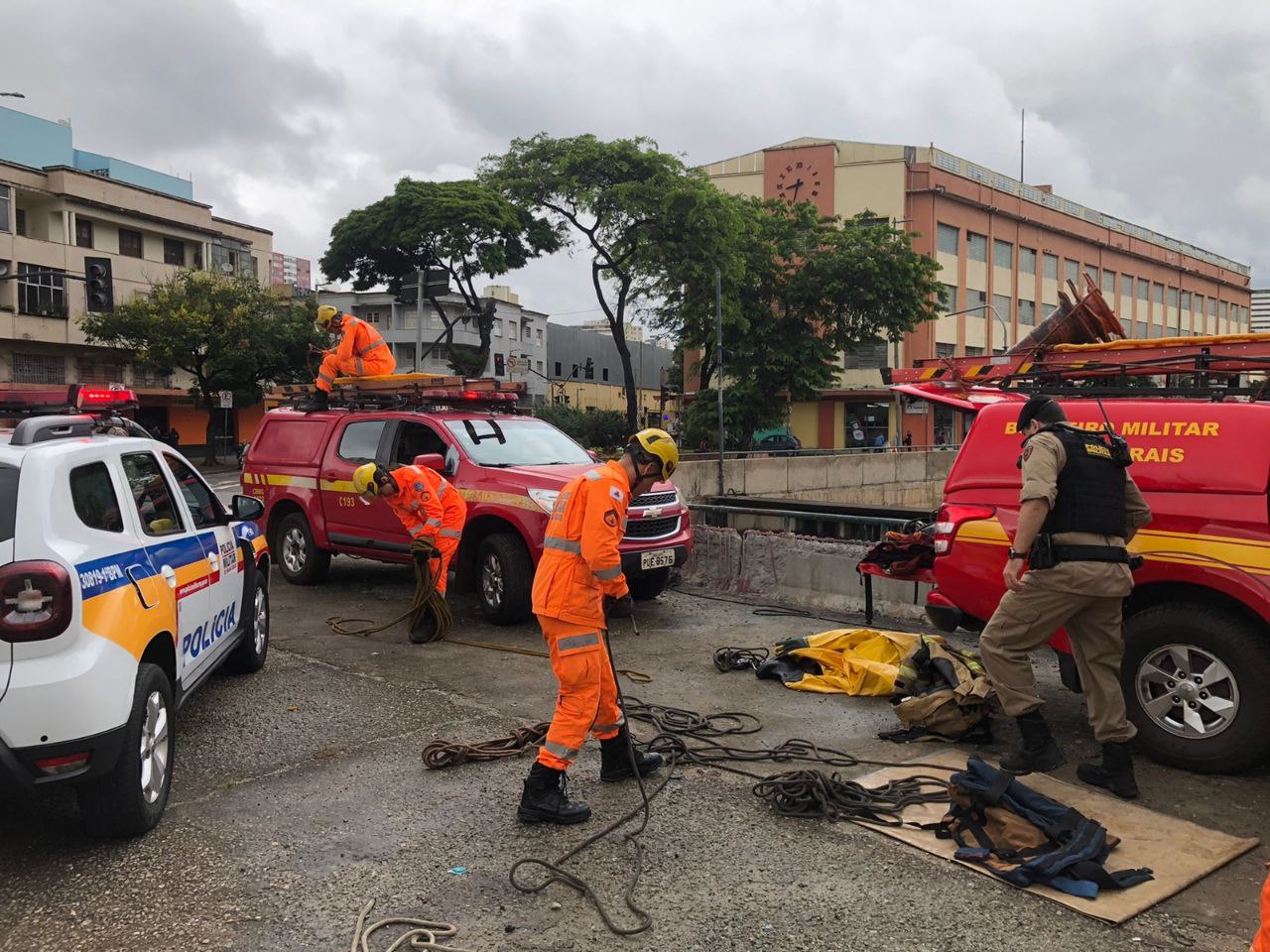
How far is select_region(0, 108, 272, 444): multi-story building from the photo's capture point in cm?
3716

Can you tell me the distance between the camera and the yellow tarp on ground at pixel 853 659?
20.6 ft

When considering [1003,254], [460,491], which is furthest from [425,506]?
[1003,254]

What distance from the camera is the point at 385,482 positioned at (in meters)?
7.94

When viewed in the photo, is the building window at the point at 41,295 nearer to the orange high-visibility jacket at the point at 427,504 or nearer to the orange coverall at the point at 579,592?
the orange high-visibility jacket at the point at 427,504

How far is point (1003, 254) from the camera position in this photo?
5278 cm

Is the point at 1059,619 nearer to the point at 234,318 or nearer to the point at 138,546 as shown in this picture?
the point at 138,546

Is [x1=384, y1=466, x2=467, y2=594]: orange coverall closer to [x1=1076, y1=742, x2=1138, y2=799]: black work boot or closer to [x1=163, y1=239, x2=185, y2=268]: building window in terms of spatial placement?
[x1=1076, y1=742, x2=1138, y2=799]: black work boot

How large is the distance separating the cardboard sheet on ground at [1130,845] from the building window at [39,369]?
41795mm

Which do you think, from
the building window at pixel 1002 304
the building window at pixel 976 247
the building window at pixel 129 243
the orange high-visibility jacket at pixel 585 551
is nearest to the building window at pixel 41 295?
the building window at pixel 129 243

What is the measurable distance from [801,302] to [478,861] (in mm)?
31314

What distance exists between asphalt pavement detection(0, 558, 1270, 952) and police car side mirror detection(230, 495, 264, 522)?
1.19 metres

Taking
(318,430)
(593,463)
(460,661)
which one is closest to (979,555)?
(460,661)

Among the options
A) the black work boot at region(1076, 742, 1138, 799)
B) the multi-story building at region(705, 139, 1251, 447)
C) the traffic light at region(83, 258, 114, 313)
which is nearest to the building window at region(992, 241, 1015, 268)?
the multi-story building at region(705, 139, 1251, 447)

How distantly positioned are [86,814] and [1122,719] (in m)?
4.56
